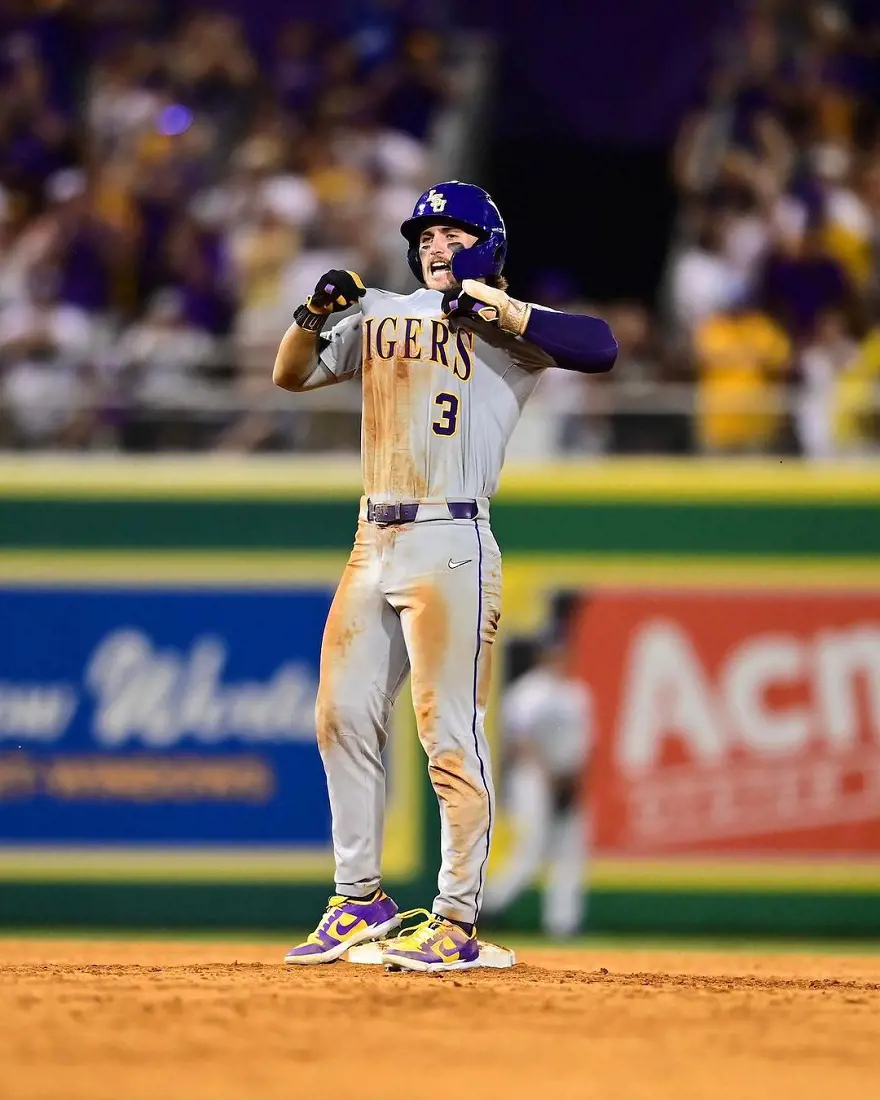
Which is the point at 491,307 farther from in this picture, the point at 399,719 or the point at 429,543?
the point at 399,719

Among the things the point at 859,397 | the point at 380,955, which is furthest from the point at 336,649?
the point at 859,397

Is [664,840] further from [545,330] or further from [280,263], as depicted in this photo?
[545,330]

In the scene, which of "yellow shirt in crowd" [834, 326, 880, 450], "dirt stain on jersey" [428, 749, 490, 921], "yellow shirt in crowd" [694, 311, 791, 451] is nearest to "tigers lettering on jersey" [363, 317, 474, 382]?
"dirt stain on jersey" [428, 749, 490, 921]

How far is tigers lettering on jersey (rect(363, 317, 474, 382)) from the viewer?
5.87m

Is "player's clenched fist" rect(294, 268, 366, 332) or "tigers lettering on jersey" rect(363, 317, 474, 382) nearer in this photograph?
"player's clenched fist" rect(294, 268, 366, 332)

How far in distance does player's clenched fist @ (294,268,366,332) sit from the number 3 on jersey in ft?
1.36

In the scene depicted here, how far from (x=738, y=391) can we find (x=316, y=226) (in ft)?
9.22

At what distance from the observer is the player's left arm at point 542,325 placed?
5754mm

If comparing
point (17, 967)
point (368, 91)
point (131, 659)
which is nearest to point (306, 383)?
point (17, 967)

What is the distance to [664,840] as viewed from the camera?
35.6ft

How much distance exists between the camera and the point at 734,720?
10.8 m

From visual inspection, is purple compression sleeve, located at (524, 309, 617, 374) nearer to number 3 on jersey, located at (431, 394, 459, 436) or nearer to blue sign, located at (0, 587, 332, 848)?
number 3 on jersey, located at (431, 394, 459, 436)

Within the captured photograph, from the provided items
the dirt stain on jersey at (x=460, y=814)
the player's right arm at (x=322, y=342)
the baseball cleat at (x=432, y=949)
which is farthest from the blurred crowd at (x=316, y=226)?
the baseball cleat at (x=432, y=949)

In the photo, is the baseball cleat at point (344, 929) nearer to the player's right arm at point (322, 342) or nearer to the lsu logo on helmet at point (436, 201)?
the player's right arm at point (322, 342)
